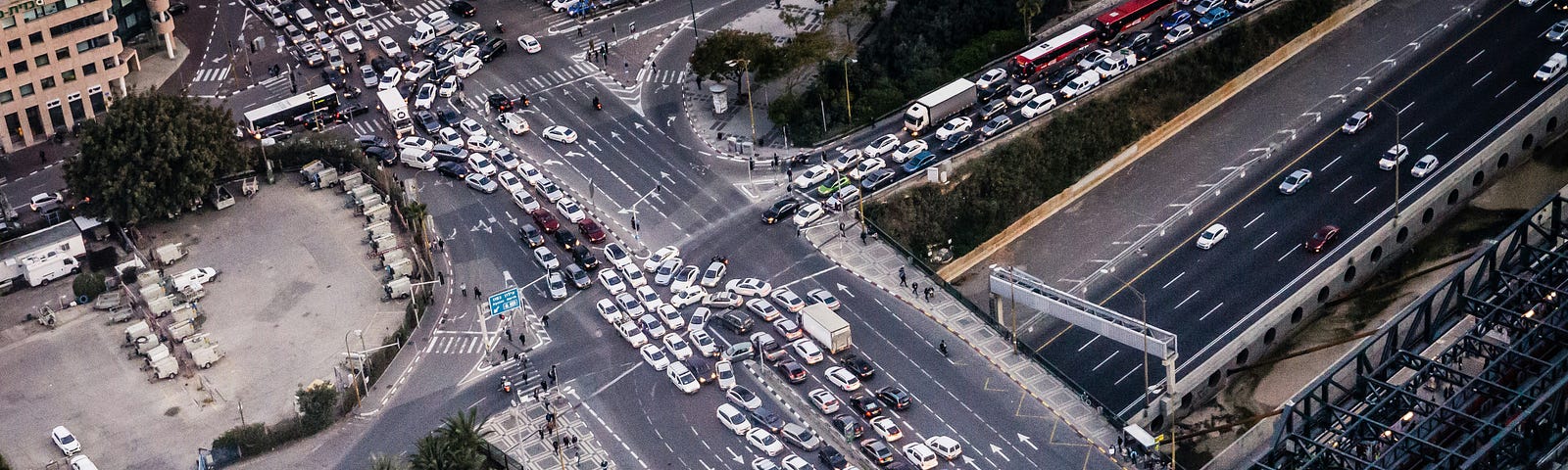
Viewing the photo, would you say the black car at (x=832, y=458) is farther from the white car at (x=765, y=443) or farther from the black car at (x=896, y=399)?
→ the black car at (x=896, y=399)

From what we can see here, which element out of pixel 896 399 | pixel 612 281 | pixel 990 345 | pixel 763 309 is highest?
pixel 612 281

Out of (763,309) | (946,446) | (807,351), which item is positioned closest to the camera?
(946,446)

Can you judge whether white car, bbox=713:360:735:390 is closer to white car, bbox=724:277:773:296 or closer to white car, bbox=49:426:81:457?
white car, bbox=724:277:773:296

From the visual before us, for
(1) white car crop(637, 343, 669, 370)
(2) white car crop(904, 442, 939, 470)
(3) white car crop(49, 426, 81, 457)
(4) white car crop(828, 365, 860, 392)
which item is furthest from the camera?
(1) white car crop(637, 343, 669, 370)

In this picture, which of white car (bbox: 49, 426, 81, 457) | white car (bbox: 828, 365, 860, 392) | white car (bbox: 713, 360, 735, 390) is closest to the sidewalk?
white car (bbox: 828, 365, 860, 392)

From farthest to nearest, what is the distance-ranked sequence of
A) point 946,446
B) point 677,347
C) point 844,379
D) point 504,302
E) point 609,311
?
point 609,311 < point 677,347 < point 504,302 < point 844,379 < point 946,446

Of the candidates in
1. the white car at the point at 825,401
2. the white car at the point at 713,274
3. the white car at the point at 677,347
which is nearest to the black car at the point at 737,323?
the white car at the point at 677,347

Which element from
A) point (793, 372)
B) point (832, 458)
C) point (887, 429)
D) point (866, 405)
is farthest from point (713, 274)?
point (832, 458)

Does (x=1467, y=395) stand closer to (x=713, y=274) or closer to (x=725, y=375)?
(x=725, y=375)
